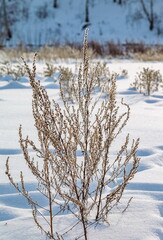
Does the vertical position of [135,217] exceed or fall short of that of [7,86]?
it falls short

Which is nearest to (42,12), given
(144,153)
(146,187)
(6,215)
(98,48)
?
(98,48)

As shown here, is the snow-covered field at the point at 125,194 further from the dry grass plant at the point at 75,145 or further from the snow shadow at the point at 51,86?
the snow shadow at the point at 51,86

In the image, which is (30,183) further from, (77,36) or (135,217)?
(77,36)

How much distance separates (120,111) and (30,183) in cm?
243

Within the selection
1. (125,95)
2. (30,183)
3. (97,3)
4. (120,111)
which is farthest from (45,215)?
(97,3)

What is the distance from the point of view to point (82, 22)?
89.8 ft

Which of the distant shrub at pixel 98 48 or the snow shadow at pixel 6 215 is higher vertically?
the distant shrub at pixel 98 48

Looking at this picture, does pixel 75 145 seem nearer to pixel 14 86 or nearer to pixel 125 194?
pixel 125 194

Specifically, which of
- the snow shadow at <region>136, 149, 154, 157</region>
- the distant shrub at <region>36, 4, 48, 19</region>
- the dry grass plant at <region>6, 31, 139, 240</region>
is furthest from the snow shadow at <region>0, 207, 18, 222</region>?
the distant shrub at <region>36, 4, 48, 19</region>

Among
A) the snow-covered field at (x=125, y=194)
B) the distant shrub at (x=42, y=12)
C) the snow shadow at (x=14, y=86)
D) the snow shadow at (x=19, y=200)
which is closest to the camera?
the snow-covered field at (x=125, y=194)

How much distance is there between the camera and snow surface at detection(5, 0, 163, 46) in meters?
25.6

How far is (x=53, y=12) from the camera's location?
92.2 ft

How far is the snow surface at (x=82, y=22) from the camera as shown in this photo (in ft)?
84.1

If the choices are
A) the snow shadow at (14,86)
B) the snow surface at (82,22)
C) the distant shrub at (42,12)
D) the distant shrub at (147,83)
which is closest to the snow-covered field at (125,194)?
the distant shrub at (147,83)
